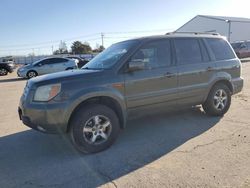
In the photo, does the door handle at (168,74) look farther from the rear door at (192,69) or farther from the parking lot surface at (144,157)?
the parking lot surface at (144,157)

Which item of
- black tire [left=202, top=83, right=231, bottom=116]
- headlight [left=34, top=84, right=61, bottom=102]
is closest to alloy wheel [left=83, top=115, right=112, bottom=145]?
headlight [left=34, top=84, right=61, bottom=102]

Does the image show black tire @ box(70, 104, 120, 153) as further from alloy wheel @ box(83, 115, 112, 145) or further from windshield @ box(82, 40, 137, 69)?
windshield @ box(82, 40, 137, 69)

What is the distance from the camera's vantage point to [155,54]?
5707mm

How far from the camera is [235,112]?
289 inches

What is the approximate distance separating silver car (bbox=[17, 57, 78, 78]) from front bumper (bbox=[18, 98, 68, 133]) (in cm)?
1621

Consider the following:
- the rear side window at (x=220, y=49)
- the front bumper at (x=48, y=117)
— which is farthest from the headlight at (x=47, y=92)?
the rear side window at (x=220, y=49)

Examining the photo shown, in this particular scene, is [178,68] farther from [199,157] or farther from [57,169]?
[57,169]

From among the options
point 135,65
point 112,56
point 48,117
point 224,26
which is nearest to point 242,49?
point 224,26

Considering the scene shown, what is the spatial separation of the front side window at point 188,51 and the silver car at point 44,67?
611 inches

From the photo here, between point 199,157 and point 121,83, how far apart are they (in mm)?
1749

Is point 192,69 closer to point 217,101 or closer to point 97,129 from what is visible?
point 217,101

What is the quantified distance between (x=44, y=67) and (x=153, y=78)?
1628 cm

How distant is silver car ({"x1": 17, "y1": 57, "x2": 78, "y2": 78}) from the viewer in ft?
66.6

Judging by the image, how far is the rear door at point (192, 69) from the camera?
6020 mm
